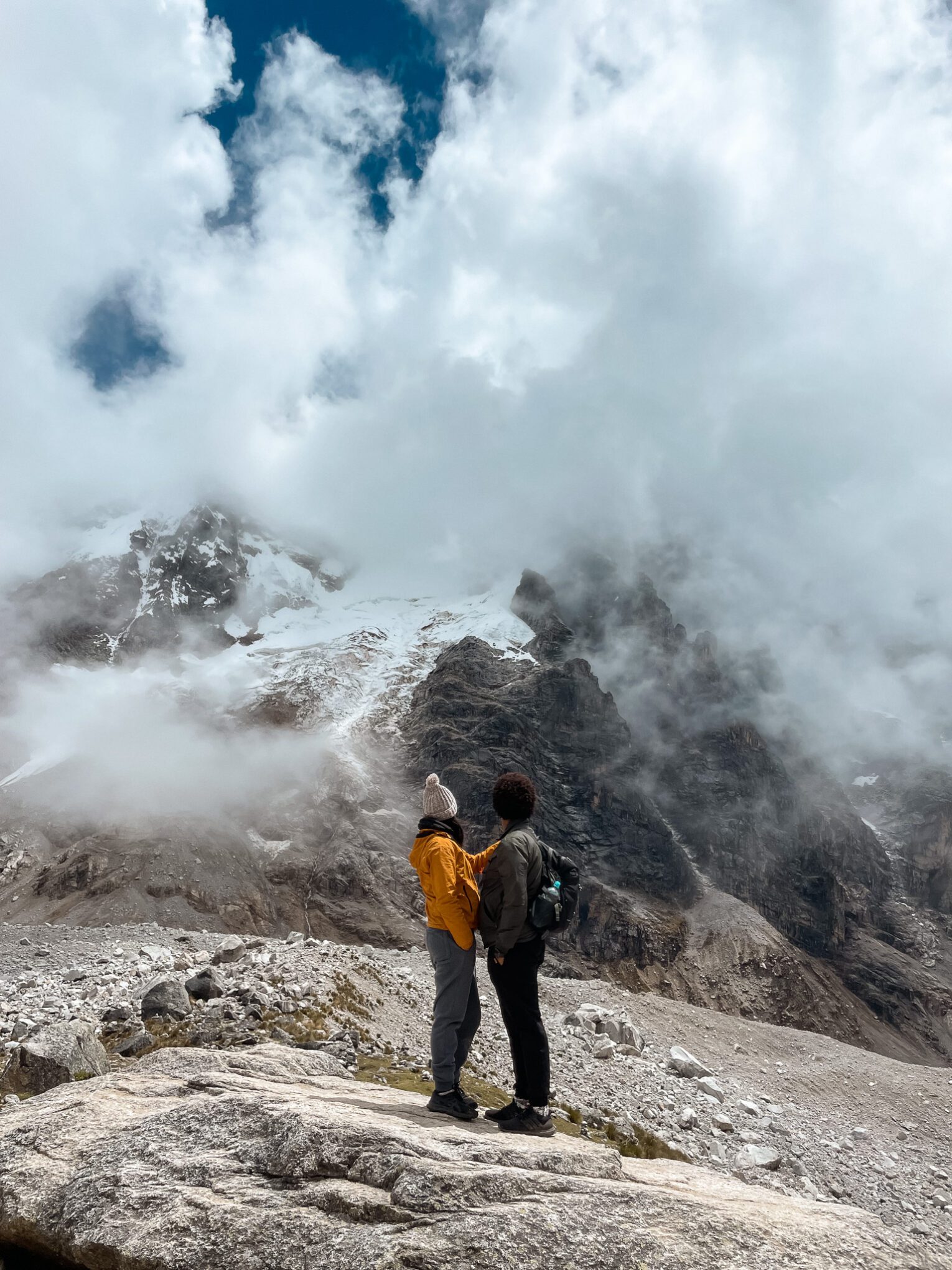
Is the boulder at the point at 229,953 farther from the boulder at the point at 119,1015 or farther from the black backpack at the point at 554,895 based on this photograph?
the black backpack at the point at 554,895

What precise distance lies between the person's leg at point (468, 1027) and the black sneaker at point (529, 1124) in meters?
0.70

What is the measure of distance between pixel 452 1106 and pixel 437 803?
3170 millimetres

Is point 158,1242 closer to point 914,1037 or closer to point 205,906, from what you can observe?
point 205,906

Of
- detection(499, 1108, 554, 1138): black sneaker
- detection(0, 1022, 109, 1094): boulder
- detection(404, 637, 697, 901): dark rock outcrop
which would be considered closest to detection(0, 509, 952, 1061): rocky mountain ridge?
detection(404, 637, 697, 901): dark rock outcrop

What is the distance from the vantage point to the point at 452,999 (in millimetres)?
8281

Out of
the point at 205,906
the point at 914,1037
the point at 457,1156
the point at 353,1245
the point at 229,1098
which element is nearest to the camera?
the point at 353,1245

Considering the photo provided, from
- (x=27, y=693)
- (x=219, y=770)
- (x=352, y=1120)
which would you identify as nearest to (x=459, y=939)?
(x=352, y=1120)

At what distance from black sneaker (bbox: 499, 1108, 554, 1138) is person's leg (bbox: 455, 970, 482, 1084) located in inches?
27.5

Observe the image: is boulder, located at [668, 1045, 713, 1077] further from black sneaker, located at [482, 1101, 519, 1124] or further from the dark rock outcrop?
the dark rock outcrop

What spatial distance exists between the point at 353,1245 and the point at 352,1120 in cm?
126

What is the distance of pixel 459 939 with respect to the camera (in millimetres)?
8109

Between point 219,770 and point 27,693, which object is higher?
point 27,693

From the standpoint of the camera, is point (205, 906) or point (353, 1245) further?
point (205, 906)

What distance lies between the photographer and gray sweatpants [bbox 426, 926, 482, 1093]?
807 cm
